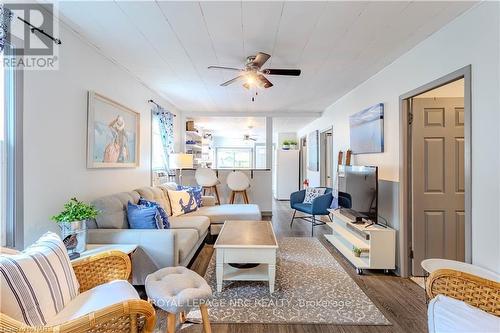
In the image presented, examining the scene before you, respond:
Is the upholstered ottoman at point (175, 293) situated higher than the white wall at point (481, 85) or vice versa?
the white wall at point (481, 85)

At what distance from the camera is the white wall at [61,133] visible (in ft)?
6.38

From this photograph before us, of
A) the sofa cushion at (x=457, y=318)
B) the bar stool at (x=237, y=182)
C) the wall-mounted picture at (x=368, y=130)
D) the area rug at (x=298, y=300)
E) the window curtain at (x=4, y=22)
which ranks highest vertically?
the window curtain at (x=4, y=22)

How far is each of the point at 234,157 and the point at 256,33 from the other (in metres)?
9.29

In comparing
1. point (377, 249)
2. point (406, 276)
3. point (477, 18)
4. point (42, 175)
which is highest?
point (477, 18)

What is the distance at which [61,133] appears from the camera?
2.25 meters

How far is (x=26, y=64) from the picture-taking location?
191cm

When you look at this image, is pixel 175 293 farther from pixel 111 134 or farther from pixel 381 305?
pixel 111 134

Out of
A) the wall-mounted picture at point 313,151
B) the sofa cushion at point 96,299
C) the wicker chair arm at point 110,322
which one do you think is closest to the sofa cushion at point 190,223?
the sofa cushion at point 96,299

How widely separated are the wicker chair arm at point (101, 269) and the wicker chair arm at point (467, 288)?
1961mm

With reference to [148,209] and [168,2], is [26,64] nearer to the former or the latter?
[168,2]

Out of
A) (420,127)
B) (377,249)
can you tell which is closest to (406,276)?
(377,249)

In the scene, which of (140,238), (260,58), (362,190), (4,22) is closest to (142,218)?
(140,238)

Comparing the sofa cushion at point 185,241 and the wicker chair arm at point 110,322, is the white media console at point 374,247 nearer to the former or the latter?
the sofa cushion at point 185,241

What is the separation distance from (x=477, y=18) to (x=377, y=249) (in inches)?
88.8
